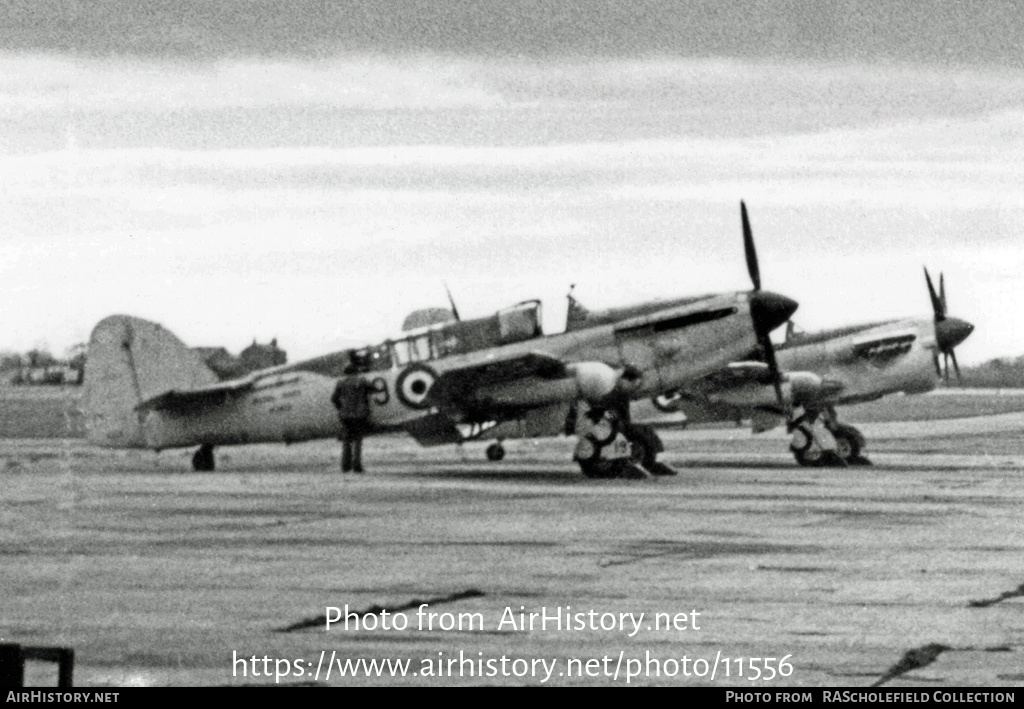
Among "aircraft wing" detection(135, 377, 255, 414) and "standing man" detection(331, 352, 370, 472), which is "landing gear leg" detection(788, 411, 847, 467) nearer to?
"standing man" detection(331, 352, 370, 472)

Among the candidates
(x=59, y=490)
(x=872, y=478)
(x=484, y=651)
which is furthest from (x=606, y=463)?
(x=484, y=651)

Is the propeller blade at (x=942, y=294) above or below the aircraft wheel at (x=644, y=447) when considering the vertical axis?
above

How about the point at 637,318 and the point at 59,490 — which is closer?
the point at 59,490

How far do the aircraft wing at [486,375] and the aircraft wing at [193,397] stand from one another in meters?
3.28

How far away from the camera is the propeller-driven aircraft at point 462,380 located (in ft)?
74.5

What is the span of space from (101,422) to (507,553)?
14650mm

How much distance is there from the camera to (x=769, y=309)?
22766 mm

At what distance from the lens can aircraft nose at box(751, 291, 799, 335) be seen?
74.5 feet

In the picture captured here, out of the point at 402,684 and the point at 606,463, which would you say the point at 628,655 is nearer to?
the point at 402,684

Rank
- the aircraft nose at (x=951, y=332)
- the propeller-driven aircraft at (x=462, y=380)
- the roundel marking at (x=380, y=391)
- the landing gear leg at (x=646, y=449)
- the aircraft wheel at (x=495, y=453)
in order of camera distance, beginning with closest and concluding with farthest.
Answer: the propeller-driven aircraft at (x=462, y=380), the landing gear leg at (x=646, y=449), the roundel marking at (x=380, y=391), the aircraft nose at (x=951, y=332), the aircraft wheel at (x=495, y=453)

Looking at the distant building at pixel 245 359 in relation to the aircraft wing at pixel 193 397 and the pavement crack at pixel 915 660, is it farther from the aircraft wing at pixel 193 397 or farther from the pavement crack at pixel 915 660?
the pavement crack at pixel 915 660

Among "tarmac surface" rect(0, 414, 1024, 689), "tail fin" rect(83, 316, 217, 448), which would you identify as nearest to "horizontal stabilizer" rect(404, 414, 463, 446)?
"tarmac surface" rect(0, 414, 1024, 689)

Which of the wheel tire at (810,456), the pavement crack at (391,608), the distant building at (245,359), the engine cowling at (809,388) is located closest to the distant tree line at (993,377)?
the distant building at (245,359)

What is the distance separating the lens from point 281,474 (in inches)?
944
